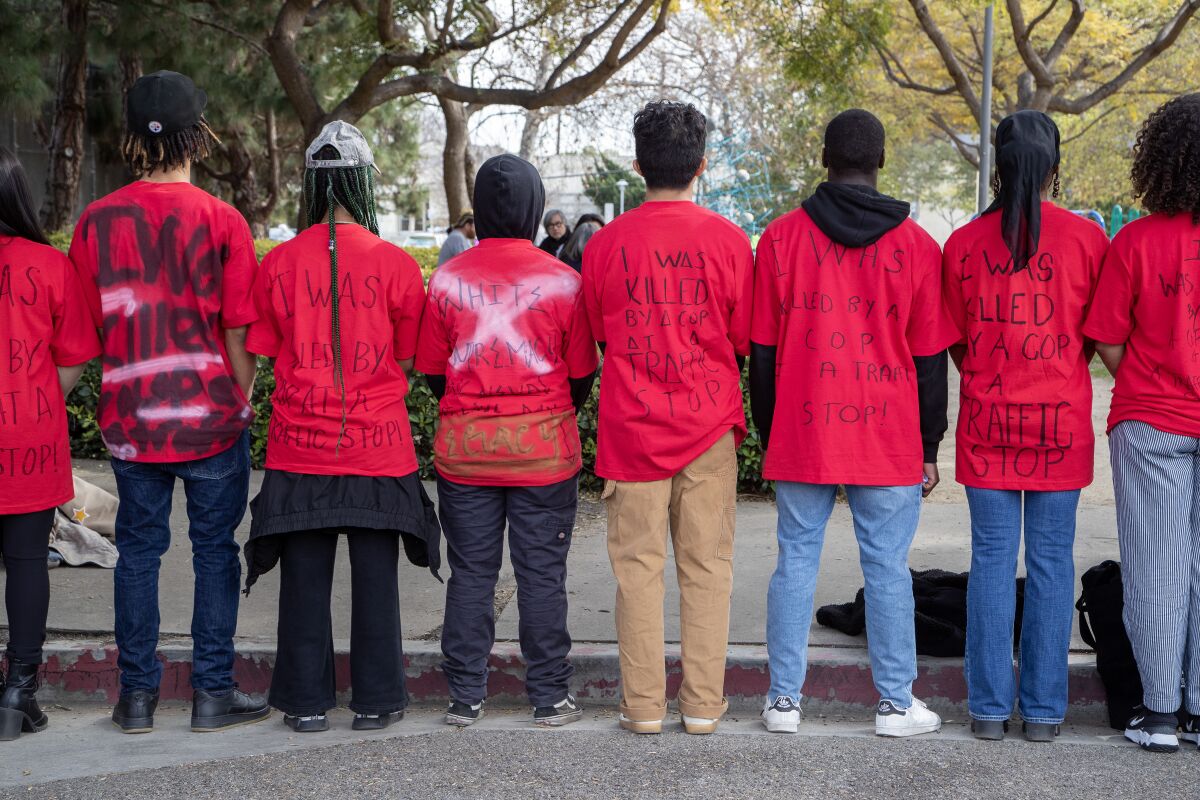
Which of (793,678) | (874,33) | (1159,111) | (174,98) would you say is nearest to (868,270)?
(1159,111)

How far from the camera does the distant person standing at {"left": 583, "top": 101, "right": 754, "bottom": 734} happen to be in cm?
376

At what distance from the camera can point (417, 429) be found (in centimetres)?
729

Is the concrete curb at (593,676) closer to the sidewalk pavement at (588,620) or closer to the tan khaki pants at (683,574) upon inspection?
the sidewalk pavement at (588,620)

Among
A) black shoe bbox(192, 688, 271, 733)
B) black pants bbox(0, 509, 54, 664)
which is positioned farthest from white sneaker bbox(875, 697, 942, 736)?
black pants bbox(0, 509, 54, 664)

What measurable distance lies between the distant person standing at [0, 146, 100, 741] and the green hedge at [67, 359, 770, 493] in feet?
9.70

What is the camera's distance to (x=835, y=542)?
5.94 m

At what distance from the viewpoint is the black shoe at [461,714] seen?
399 centimetres

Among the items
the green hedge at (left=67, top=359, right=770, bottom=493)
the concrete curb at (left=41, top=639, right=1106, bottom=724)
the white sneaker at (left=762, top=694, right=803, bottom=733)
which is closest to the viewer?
the white sneaker at (left=762, top=694, right=803, bottom=733)

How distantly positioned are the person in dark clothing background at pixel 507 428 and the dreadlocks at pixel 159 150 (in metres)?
0.88

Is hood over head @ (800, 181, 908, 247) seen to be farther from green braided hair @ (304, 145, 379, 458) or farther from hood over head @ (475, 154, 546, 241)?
green braided hair @ (304, 145, 379, 458)

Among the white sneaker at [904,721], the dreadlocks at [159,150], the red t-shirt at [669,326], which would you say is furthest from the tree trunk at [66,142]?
the white sneaker at [904,721]

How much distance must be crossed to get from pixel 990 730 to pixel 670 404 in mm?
1418

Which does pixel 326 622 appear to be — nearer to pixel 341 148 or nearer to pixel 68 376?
pixel 68 376

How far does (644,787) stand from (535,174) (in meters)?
1.90
